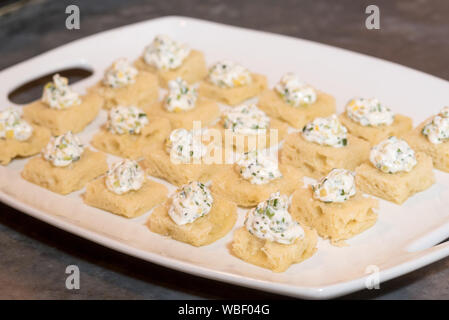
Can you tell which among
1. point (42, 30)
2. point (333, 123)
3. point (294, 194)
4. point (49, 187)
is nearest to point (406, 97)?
point (333, 123)

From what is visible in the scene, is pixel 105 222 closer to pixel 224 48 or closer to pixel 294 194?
pixel 294 194

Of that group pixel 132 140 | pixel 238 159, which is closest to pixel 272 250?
pixel 238 159

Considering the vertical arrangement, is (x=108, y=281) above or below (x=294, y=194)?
below

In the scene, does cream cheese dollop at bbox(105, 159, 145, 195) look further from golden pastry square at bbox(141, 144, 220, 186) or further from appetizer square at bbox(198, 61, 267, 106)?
appetizer square at bbox(198, 61, 267, 106)

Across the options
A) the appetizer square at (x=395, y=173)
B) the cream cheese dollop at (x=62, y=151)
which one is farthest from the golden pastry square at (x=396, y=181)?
the cream cheese dollop at (x=62, y=151)

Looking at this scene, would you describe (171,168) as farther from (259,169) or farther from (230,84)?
(230,84)

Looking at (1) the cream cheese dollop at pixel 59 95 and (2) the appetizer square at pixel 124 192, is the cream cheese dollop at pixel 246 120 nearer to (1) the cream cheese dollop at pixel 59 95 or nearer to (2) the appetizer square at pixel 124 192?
(2) the appetizer square at pixel 124 192

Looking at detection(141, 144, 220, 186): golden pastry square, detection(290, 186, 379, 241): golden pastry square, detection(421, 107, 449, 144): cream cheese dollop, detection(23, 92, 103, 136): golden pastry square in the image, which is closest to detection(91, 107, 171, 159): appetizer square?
detection(141, 144, 220, 186): golden pastry square
